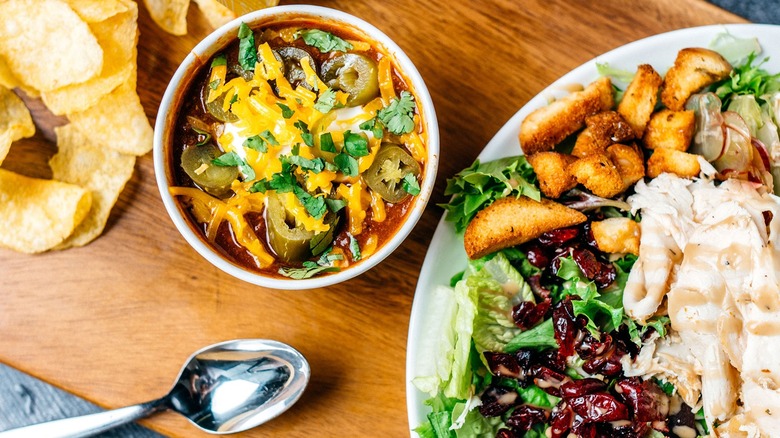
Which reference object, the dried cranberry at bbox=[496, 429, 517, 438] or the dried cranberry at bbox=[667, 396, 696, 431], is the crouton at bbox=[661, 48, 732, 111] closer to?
the dried cranberry at bbox=[667, 396, 696, 431]

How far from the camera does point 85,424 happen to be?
267 cm

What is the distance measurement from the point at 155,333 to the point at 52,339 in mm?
379

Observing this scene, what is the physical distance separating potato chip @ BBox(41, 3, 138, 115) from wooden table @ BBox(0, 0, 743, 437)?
87 mm

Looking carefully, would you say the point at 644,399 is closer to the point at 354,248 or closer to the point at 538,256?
the point at 538,256

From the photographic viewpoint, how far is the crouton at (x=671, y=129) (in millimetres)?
2411

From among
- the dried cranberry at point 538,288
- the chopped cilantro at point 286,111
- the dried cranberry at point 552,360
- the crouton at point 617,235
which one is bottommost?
the dried cranberry at point 552,360

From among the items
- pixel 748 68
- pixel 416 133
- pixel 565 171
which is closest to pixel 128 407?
pixel 416 133

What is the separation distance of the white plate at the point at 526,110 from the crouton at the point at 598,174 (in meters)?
0.23

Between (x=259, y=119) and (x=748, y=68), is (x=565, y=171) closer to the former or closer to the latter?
(x=748, y=68)

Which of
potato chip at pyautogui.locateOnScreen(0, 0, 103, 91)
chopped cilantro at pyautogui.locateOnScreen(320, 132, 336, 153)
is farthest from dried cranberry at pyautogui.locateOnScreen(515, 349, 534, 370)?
potato chip at pyautogui.locateOnScreen(0, 0, 103, 91)

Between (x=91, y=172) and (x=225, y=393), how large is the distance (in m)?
0.93

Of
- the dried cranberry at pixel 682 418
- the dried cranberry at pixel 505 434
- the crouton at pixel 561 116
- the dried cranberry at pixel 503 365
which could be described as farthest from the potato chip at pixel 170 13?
the dried cranberry at pixel 682 418

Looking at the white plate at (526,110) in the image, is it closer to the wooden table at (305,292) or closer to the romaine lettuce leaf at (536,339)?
the wooden table at (305,292)

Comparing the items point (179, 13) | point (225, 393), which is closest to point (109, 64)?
point (179, 13)
